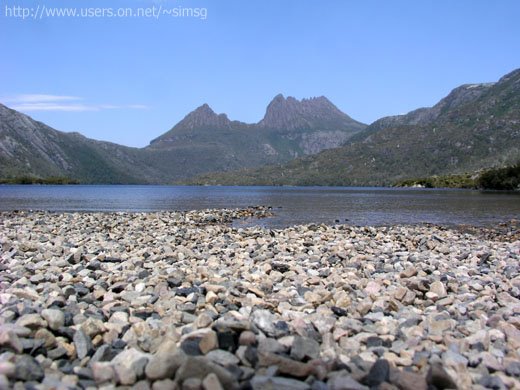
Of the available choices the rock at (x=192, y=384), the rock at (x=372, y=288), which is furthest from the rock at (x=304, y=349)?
the rock at (x=372, y=288)

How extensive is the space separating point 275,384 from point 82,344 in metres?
3.25

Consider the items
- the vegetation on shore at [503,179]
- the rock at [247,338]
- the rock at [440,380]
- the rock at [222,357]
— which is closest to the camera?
the rock at [440,380]

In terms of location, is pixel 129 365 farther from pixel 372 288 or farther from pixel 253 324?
pixel 372 288

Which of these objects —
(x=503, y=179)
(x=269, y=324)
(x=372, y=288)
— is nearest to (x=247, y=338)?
(x=269, y=324)

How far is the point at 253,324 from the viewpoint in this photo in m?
7.57

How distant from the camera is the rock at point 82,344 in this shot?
6.94m

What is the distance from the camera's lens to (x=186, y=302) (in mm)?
9320

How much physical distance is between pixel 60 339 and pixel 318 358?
4.16m

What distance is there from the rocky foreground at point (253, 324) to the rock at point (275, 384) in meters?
0.02

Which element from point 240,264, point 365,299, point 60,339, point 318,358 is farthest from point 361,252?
point 60,339

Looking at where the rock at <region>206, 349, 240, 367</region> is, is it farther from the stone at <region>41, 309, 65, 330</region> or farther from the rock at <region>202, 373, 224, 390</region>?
the stone at <region>41, 309, 65, 330</region>

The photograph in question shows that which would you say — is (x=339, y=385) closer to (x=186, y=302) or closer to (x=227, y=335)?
(x=227, y=335)

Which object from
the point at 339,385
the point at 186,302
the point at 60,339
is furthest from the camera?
the point at 186,302

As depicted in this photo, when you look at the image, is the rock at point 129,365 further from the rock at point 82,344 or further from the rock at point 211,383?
the rock at point 211,383
